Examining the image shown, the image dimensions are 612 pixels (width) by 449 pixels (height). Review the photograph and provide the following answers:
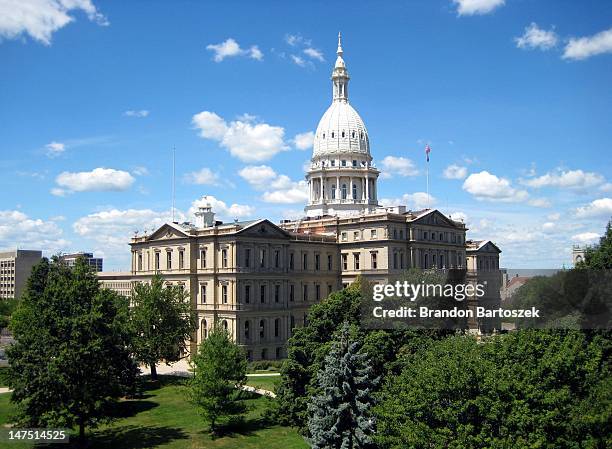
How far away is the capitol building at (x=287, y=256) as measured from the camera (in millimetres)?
73312

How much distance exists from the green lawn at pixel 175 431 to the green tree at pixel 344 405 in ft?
20.6

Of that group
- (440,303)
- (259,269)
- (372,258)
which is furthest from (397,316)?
(372,258)


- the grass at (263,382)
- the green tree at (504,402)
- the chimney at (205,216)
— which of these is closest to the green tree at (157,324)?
the grass at (263,382)

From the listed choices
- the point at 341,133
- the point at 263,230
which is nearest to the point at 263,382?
the point at 263,230

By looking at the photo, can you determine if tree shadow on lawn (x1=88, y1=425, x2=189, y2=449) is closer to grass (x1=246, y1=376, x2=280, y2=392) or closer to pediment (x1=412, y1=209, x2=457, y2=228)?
grass (x1=246, y1=376, x2=280, y2=392)

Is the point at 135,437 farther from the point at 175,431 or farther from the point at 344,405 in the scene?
the point at 344,405

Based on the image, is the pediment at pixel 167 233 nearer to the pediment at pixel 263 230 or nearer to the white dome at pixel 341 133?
the pediment at pixel 263 230

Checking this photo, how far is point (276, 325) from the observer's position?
7612 centimetres

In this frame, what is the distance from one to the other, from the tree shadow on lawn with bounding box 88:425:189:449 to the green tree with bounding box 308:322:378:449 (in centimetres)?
1167

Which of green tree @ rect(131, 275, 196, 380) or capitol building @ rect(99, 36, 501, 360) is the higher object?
capitol building @ rect(99, 36, 501, 360)

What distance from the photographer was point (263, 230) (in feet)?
248

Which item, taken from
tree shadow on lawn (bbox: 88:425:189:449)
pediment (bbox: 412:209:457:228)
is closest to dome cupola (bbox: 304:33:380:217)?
pediment (bbox: 412:209:457:228)

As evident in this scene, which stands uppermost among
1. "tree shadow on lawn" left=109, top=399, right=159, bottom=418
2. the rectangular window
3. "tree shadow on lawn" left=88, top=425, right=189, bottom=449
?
the rectangular window

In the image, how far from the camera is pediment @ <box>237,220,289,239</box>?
73.5 m
